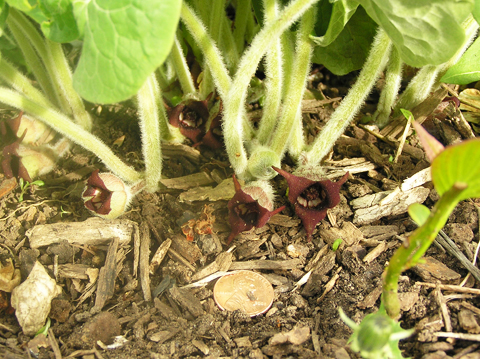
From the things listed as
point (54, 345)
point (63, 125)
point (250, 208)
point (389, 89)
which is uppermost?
point (389, 89)

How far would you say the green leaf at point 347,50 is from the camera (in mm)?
1862

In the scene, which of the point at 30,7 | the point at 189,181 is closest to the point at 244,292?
the point at 189,181

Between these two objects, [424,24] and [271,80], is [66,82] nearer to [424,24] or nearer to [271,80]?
[271,80]

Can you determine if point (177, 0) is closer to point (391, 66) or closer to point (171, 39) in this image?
point (171, 39)

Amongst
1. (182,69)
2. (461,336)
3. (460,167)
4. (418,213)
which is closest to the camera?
(460,167)

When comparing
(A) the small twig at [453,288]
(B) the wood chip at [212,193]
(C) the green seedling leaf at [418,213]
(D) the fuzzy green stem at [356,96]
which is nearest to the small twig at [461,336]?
(A) the small twig at [453,288]

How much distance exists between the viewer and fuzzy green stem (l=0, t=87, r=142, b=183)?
1.50 m

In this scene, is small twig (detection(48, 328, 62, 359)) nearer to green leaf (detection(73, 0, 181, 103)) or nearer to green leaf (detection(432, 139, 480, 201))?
green leaf (detection(73, 0, 181, 103))

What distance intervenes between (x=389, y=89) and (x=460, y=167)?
1.12 metres

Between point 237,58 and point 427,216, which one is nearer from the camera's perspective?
point 427,216

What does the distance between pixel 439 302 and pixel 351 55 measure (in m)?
1.19

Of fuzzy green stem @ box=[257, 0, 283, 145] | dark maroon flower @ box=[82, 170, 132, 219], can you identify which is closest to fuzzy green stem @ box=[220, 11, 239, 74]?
fuzzy green stem @ box=[257, 0, 283, 145]

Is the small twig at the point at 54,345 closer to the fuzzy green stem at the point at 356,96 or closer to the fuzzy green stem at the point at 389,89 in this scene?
the fuzzy green stem at the point at 356,96

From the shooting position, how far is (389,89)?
1.82m
